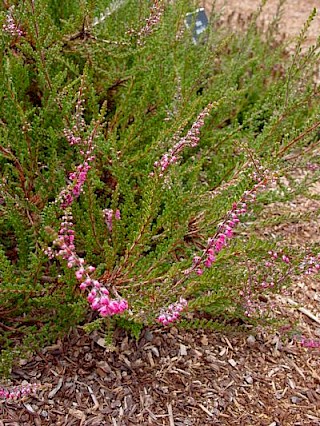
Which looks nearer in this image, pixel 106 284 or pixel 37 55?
pixel 106 284

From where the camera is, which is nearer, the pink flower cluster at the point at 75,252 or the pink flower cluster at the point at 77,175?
the pink flower cluster at the point at 75,252

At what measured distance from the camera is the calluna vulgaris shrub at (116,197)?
151cm

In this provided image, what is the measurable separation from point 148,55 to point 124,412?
155 centimetres

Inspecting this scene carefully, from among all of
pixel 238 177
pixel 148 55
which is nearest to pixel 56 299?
pixel 238 177

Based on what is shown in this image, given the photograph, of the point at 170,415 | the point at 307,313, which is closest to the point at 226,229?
the point at 170,415

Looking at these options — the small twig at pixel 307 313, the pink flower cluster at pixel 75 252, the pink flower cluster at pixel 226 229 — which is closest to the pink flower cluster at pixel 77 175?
the pink flower cluster at pixel 75 252

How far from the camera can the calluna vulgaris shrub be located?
151cm

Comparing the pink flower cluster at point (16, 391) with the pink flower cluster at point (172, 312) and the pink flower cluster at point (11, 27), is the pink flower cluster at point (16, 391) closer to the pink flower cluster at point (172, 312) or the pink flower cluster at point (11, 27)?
the pink flower cluster at point (172, 312)

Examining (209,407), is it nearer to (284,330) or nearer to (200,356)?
(200,356)

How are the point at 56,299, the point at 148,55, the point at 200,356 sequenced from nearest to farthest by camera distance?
the point at 56,299
the point at 200,356
the point at 148,55

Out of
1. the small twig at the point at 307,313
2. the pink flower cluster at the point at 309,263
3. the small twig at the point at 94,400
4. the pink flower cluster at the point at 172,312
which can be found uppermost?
the pink flower cluster at the point at 172,312

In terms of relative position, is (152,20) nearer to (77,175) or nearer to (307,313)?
(77,175)

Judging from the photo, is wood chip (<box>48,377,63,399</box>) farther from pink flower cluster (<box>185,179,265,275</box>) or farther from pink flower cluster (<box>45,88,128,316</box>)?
pink flower cluster (<box>185,179,265,275</box>)

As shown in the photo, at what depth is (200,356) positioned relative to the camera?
2.05 m
